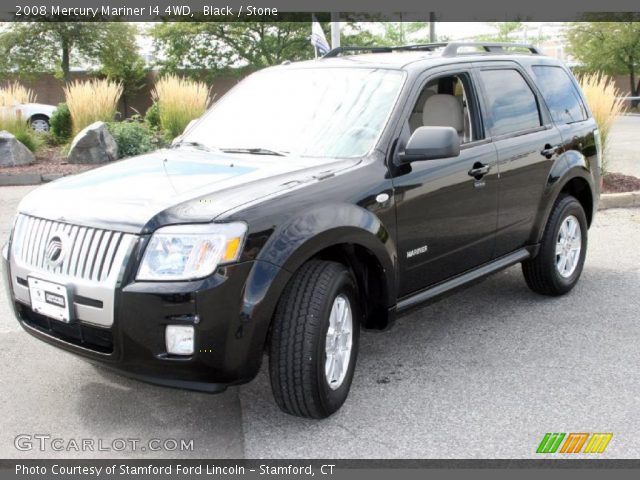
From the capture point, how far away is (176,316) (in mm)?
3246

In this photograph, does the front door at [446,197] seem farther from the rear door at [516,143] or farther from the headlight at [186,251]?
the headlight at [186,251]

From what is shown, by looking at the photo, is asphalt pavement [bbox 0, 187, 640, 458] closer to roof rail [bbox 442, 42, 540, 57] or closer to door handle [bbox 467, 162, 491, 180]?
door handle [bbox 467, 162, 491, 180]

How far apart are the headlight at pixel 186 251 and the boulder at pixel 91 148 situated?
10342mm

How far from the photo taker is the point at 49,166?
1295cm

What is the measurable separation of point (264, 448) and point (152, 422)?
25.5 inches

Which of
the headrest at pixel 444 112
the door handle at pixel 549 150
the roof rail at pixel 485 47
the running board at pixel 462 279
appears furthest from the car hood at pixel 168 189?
the door handle at pixel 549 150

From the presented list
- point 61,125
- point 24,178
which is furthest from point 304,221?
point 61,125

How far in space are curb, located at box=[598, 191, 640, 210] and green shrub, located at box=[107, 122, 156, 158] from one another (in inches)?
306

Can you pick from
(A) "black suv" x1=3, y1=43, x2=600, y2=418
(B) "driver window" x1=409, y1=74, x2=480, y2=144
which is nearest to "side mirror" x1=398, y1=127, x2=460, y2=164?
(A) "black suv" x1=3, y1=43, x2=600, y2=418

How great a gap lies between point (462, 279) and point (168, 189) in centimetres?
202

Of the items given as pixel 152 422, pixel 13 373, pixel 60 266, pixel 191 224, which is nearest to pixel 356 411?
pixel 152 422

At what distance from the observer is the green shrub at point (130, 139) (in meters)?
13.6

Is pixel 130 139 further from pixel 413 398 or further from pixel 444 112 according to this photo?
pixel 413 398

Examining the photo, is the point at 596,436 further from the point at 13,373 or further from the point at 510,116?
the point at 13,373
